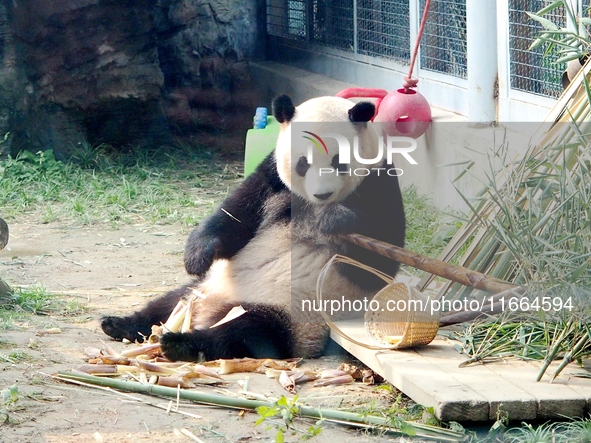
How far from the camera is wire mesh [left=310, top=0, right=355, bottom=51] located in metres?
7.55

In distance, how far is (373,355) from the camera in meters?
3.11

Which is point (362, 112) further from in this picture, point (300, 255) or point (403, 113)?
point (403, 113)

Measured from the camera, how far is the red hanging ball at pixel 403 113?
530 cm

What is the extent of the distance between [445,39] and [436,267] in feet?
10.4

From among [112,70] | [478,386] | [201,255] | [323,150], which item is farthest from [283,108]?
[112,70]

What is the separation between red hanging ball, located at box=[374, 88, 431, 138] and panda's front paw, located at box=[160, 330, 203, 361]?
2323 millimetres

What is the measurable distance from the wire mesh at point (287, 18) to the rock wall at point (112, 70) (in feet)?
1.20

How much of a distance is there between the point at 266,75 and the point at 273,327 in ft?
18.6

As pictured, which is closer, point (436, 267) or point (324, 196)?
point (436, 267)

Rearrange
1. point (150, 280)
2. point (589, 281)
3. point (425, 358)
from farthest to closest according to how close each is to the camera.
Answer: point (150, 280) < point (425, 358) < point (589, 281)

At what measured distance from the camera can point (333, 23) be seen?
794cm

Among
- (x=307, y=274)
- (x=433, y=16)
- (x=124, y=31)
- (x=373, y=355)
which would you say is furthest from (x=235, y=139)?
(x=373, y=355)

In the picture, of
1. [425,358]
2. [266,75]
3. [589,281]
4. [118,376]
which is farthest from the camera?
[266,75]

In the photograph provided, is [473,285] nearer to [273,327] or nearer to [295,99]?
[273,327]
